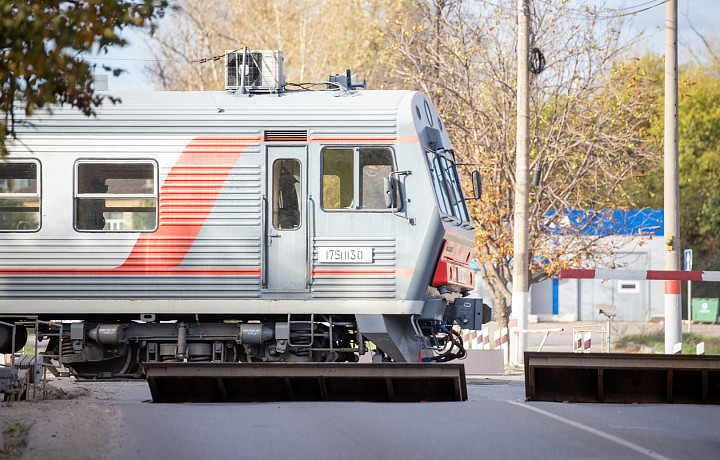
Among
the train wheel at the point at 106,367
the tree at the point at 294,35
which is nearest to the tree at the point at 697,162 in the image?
the tree at the point at 294,35

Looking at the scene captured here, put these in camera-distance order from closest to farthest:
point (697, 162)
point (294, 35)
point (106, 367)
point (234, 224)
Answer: point (234, 224) → point (106, 367) → point (294, 35) → point (697, 162)

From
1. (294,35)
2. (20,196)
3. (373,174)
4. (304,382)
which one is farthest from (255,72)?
(294,35)

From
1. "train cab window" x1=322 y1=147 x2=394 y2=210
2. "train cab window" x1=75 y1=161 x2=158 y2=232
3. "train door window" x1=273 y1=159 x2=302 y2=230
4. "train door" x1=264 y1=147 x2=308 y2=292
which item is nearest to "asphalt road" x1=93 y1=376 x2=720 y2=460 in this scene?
"train door" x1=264 y1=147 x2=308 y2=292

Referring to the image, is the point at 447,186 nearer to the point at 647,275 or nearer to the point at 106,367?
the point at 647,275

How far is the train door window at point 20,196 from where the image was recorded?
43.3 ft

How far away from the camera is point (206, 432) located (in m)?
9.09

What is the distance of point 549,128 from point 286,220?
503 inches

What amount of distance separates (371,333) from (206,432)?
411cm

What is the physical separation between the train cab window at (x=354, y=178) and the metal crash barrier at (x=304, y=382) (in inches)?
94.4

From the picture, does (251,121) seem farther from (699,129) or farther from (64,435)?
(699,129)

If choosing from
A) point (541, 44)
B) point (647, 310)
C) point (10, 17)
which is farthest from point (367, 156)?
point (647, 310)

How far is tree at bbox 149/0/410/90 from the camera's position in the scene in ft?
126

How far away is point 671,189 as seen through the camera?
19.2m

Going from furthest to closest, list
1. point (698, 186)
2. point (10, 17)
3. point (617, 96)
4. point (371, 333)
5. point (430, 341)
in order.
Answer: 1. point (698, 186)
2. point (617, 96)
3. point (430, 341)
4. point (371, 333)
5. point (10, 17)
